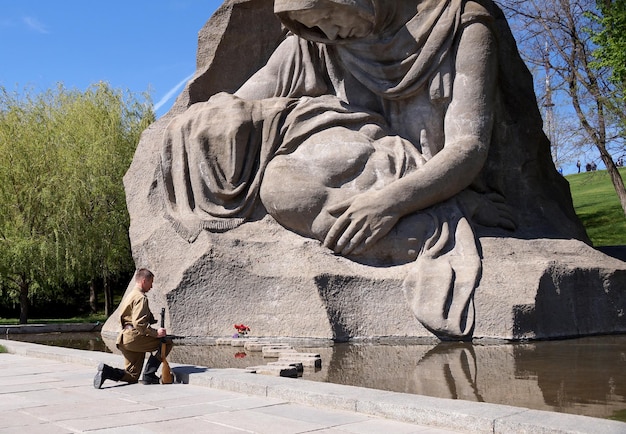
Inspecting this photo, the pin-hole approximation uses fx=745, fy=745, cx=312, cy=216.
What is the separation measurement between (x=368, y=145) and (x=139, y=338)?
401cm

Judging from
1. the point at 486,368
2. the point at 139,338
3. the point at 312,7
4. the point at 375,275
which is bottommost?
the point at 486,368

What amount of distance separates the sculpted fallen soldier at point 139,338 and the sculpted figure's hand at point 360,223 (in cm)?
306

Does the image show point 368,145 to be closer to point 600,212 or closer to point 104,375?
point 104,375

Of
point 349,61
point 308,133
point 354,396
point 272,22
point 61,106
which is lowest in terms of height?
point 354,396

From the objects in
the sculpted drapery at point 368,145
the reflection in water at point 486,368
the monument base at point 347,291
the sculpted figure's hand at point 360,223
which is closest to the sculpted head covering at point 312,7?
the sculpted drapery at point 368,145

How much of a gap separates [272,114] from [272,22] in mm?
2080

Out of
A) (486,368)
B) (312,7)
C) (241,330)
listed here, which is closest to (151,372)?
(486,368)

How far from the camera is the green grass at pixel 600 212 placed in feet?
71.7

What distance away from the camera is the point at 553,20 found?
18.5m

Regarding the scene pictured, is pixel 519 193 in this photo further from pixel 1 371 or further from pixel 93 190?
pixel 93 190

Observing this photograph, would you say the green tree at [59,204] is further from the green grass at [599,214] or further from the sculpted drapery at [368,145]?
the sculpted drapery at [368,145]

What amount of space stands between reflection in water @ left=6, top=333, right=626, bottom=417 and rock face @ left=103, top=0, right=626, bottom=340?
1.09 feet

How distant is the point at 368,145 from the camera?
8.29 meters

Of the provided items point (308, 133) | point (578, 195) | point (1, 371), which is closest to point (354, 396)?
point (1, 371)
